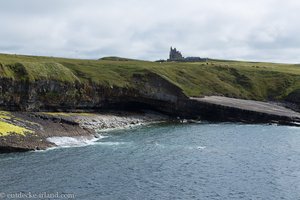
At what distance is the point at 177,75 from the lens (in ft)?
546

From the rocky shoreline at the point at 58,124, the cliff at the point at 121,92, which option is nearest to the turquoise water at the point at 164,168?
the rocky shoreline at the point at 58,124

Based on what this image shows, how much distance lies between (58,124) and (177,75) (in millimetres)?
74793

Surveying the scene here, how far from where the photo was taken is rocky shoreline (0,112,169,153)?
83312 mm

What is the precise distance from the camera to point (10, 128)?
8762cm

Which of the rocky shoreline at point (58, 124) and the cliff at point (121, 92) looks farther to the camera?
the cliff at point (121, 92)

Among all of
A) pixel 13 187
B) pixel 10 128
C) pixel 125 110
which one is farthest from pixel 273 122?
pixel 13 187

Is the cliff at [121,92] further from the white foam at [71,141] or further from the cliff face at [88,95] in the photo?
the white foam at [71,141]

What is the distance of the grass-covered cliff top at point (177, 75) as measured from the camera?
406 ft

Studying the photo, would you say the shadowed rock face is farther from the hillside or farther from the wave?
the wave

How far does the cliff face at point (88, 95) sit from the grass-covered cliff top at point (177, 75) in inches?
89.0

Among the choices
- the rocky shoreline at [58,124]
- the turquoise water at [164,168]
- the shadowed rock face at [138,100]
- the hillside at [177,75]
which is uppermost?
the hillside at [177,75]

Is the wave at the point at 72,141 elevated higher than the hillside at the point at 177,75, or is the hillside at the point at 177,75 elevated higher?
the hillside at the point at 177,75

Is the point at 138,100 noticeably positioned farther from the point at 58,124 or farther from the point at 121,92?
the point at 58,124

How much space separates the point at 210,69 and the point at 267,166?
11634 cm
